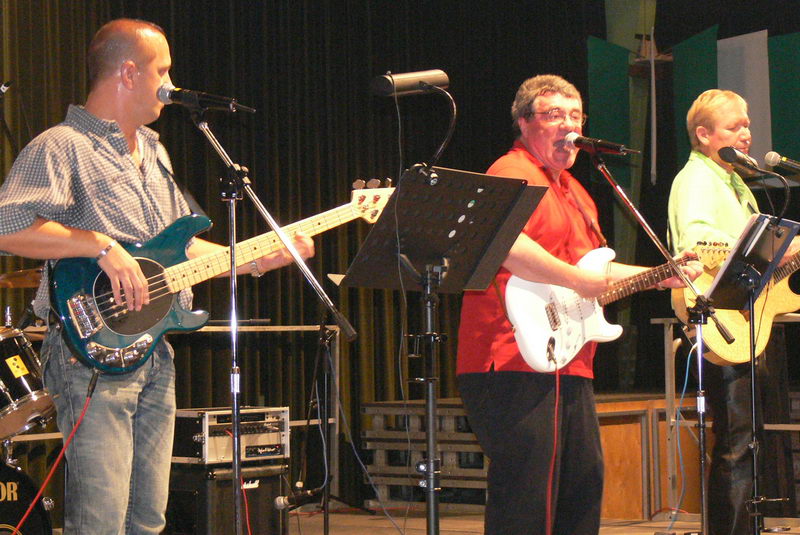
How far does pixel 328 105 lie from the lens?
7383mm

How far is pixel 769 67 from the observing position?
832cm

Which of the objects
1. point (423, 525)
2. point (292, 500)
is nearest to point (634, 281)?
point (292, 500)

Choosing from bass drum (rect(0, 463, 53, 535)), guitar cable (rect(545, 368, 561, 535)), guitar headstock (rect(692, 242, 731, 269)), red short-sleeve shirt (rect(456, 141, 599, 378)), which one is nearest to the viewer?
guitar cable (rect(545, 368, 561, 535))

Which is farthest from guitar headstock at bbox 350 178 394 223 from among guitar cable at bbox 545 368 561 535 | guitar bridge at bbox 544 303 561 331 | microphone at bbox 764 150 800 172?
microphone at bbox 764 150 800 172

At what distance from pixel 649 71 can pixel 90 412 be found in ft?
24.7

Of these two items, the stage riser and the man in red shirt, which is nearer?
the man in red shirt

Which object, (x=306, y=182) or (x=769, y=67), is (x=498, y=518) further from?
(x=769, y=67)

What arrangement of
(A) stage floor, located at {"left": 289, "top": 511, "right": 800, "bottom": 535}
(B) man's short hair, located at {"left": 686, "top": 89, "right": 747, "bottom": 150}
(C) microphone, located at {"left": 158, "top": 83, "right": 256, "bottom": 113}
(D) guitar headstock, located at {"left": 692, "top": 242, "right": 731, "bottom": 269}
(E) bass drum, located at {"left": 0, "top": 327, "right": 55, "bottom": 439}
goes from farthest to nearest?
1. (A) stage floor, located at {"left": 289, "top": 511, "right": 800, "bottom": 535}
2. (B) man's short hair, located at {"left": 686, "top": 89, "right": 747, "bottom": 150}
3. (D) guitar headstock, located at {"left": 692, "top": 242, "right": 731, "bottom": 269}
4. (E) bass drum, located at {"left": 0, "top": 327, "right": 55, "bottom": 439}
5. (C) microphone, located at {"left": 158, "top": 83, "right": 256, "bottom": 113}

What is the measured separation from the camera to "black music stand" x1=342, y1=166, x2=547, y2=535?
2.69 metres

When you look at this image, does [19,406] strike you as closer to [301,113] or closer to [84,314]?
[84,314]

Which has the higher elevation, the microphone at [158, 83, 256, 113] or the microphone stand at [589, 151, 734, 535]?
the microphone at [158, 83, 256, 113]

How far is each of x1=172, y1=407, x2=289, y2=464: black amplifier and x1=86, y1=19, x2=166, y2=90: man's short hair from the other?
83.7 inches

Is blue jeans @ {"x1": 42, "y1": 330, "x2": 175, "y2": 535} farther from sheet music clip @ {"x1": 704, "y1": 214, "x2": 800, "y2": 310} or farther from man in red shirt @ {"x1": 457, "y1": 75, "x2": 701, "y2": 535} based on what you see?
sheet music clip @ {"x1": 704, "y1": 214, "x2": 800, "y2": 310}

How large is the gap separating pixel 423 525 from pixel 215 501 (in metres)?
1.62
